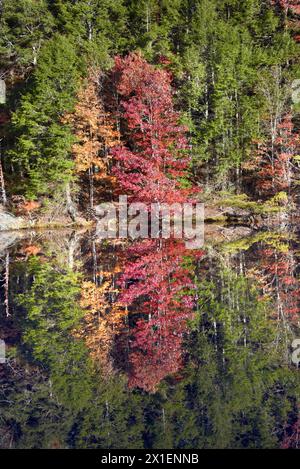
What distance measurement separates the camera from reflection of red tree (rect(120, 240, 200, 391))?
5004mm

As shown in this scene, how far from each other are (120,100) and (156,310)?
20658 mm

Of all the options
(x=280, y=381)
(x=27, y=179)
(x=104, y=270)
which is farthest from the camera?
(x=27, y=179)

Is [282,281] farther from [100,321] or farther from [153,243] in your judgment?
[153,243]

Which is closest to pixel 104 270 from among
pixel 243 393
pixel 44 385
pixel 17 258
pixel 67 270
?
pixel 67 270

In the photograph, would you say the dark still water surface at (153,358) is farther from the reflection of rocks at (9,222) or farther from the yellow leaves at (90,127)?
the yellow leaves at (90,127)

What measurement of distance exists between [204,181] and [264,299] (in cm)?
1979

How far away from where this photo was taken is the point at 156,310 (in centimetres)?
724

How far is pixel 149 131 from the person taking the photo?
22.9m

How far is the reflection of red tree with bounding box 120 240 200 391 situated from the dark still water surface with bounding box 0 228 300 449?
0.02m

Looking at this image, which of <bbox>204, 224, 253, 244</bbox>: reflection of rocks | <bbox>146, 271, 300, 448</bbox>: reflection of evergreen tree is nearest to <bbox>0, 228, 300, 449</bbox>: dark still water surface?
<bbox>146, 271, 300, 448</bbox>: reflection of evergreen tree

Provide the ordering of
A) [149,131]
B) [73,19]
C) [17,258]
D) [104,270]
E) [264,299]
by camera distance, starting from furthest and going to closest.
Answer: [73,19]
[149,131]
[17,258]
[104,270]
[264,299]

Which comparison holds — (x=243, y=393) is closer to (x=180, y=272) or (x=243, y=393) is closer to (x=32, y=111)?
(x=180, y=272)

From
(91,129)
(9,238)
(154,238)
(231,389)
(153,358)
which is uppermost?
(231,389)

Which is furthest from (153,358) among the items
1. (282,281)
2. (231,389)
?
(282,281)
